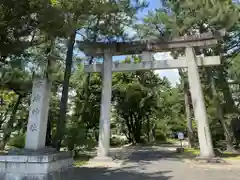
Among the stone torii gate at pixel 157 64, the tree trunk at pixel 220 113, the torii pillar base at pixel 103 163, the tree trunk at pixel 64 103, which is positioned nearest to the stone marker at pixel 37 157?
the tree trunk at pixel 64 103

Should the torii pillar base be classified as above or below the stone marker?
below

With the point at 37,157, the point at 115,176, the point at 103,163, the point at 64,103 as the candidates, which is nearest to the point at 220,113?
the point at 103,163

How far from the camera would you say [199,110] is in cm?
1141

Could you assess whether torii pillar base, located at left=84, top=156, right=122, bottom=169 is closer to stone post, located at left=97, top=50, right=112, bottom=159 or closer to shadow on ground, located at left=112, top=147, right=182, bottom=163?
stone post, located at left=97, top=50, right=112, bottom=159

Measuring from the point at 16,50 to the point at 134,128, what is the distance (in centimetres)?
2029

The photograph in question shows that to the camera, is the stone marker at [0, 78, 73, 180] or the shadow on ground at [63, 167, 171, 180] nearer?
the stone marker at [0, 78, 73, 180]

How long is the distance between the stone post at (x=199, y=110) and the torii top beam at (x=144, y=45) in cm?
49

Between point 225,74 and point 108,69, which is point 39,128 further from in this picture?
point 225,74

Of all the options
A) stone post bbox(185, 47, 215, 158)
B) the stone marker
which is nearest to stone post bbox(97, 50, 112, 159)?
the stone marker

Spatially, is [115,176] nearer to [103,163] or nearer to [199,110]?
[103,163]

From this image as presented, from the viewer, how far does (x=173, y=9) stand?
16.1 m

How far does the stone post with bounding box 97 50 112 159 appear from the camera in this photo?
11.9 meters

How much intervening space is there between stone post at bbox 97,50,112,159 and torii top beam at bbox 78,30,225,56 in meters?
0.45

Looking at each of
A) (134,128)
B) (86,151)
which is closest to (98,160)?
(86,151)
